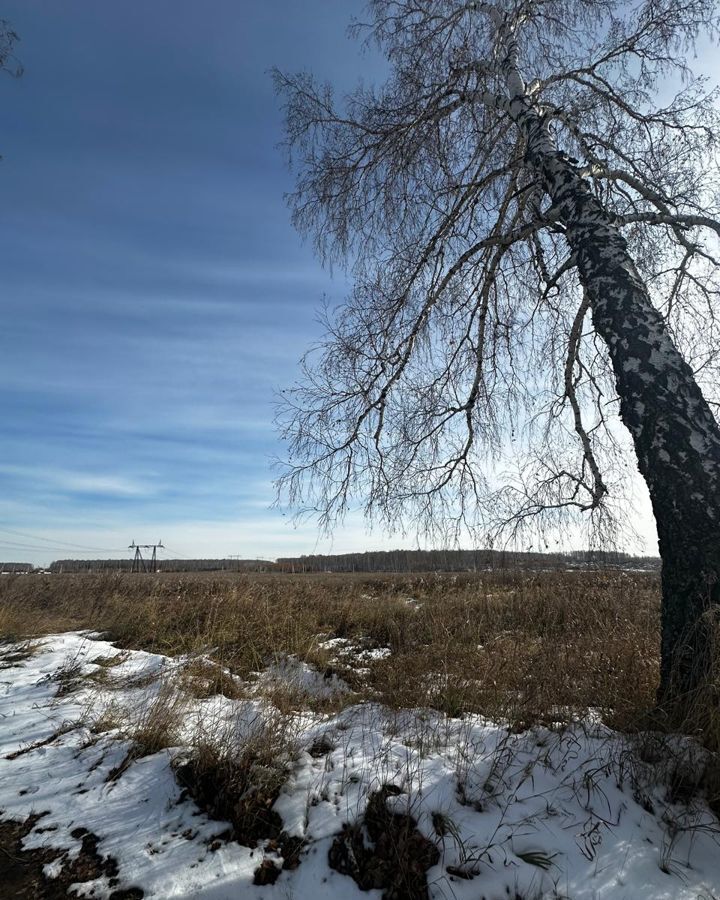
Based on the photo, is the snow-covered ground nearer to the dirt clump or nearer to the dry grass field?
the dirt clump

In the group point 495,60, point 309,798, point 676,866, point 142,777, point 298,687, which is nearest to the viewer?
point 676,866

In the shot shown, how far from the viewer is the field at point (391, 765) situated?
1825 mm

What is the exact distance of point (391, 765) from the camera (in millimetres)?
2342

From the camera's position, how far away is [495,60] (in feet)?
16.5

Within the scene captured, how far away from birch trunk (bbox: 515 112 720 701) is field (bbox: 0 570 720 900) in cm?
37

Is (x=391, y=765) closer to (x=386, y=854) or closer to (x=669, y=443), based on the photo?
(x=386, y=854)

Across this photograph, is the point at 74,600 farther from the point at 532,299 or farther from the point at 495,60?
the point at 495,60

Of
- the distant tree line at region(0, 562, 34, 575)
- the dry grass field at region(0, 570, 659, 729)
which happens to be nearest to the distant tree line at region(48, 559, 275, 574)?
the distant tree line at region(0, 562, 34, 575)

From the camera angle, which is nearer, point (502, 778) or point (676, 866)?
point (676, 866)

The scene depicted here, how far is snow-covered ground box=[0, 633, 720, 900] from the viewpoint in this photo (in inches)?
69.9

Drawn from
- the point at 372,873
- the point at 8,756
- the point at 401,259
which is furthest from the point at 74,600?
the point at 372,873

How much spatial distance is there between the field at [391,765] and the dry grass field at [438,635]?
0.03 m

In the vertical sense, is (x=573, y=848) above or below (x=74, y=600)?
below

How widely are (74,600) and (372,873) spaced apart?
897cm
